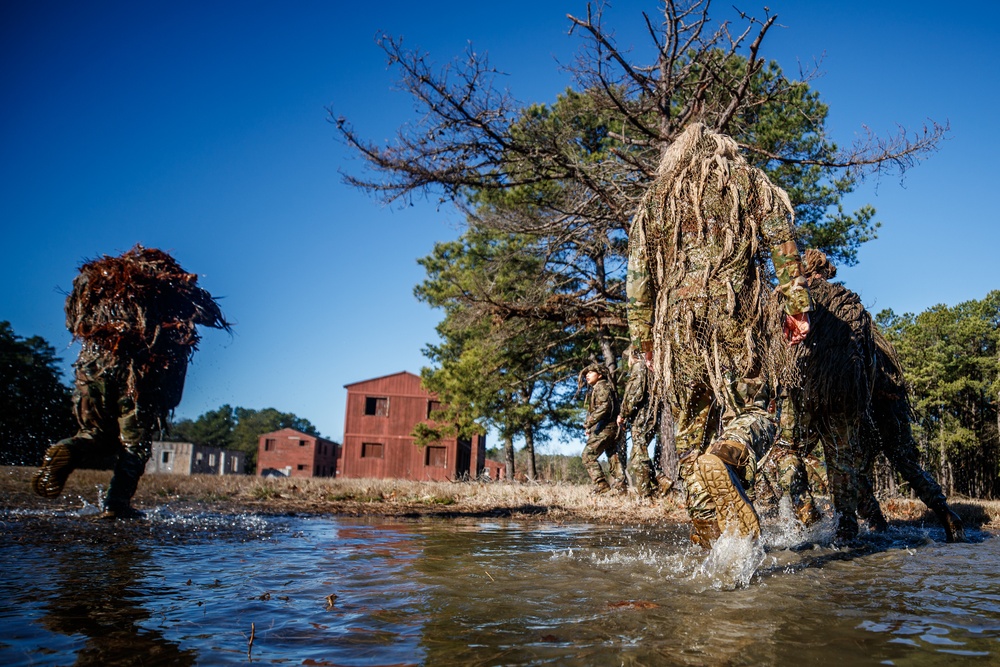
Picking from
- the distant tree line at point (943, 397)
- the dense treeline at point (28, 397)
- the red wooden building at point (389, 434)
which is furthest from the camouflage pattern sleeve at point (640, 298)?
the red wooden building at point (389, 434)

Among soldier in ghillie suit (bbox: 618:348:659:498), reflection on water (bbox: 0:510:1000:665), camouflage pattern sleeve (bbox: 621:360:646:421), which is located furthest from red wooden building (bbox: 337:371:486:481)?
reflection on water (bbox: 0:510:1000:665)

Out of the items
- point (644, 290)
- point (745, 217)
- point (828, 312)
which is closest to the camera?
point (745, 217)

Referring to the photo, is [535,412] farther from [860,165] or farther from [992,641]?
[992,641]

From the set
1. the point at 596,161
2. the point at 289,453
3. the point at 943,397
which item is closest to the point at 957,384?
the point at 943,397

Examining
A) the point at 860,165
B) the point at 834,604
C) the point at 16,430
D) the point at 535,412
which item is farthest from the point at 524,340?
the point at 16,430

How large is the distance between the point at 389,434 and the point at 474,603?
40585 mm

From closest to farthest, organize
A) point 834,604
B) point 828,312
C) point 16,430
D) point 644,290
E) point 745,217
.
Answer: point 834,604 → point 745,217 → point 644,290 → point 828,312 → point 16,430

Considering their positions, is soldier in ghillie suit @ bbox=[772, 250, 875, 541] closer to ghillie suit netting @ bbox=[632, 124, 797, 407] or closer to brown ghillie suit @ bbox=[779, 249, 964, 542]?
brown ghillie suit @ bbox=[779, 249, 964, 542]

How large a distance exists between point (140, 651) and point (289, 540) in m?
2.83

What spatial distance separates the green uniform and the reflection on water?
5956 mm

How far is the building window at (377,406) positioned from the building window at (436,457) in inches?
162

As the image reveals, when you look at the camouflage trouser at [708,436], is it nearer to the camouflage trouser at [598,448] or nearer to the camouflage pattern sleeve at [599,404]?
the camouflage pattern sleeve at [599,404]

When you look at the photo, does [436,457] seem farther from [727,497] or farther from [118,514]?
[727,497]

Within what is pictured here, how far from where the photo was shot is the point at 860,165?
988 centimetres
